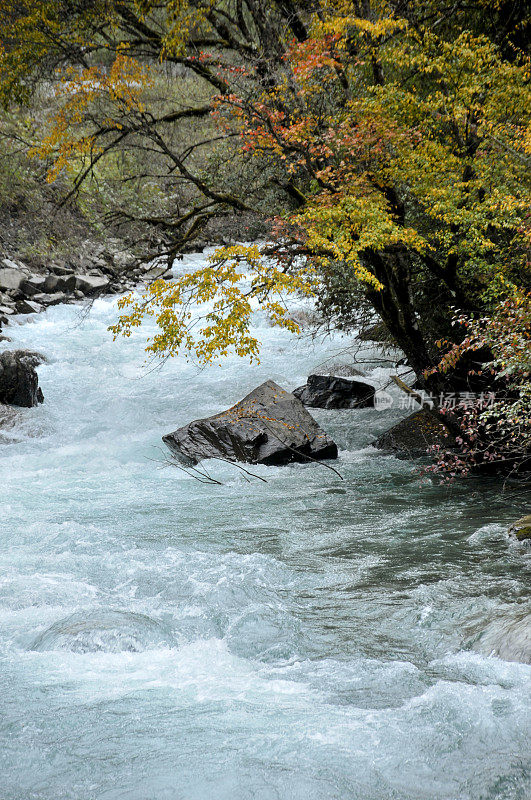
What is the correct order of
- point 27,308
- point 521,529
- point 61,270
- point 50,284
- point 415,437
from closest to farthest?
point 521,529 → point 415,437 → point 27,308 → point 50,284 → point 61,270

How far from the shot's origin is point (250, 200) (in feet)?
39.7

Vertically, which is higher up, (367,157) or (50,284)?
(50,284)

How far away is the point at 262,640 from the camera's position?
4.66 metres

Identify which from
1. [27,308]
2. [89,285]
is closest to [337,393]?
[27,308]

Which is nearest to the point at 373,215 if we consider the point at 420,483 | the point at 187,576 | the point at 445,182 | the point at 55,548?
the point at 445,182

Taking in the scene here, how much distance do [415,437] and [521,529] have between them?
4732 mm

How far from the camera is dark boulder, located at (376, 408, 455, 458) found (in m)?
10.7

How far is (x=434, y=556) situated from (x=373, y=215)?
4554mm

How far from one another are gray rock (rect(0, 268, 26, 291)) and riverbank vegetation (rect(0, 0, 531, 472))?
11.5 meters

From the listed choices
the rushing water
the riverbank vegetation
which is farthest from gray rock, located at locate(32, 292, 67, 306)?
the rushing water

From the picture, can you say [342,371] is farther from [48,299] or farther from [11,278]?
[11,278]

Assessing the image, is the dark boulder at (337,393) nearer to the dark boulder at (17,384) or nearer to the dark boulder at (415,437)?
the dark boulder at (415,437)

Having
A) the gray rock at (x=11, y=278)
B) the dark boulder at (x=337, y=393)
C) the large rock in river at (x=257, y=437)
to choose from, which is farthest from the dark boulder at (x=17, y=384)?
the gray rock at (x=11, y=278)

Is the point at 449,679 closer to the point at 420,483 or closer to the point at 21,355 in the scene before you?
the point at 420,483
